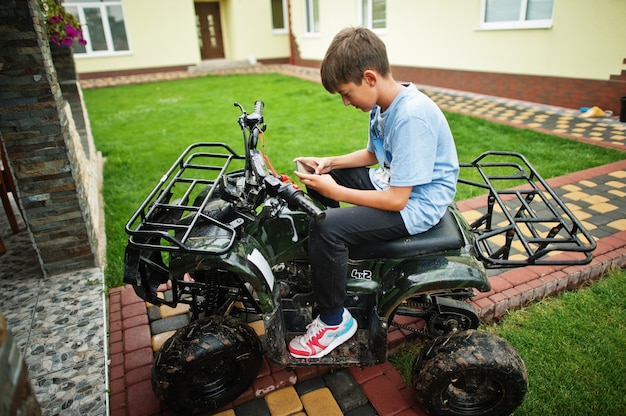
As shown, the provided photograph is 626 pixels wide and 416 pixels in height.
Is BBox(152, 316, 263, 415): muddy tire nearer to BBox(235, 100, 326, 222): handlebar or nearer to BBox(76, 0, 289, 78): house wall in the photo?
BBox(235, 100, 326, 222): handlebar

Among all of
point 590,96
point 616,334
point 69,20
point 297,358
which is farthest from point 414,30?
point 297,358

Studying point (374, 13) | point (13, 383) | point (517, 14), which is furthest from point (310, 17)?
point (13, 383)

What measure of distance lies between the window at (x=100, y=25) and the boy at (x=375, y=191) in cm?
1735

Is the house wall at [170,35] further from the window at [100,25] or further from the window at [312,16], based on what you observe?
the window at [312,16]

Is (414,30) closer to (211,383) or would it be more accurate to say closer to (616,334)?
(616,334)

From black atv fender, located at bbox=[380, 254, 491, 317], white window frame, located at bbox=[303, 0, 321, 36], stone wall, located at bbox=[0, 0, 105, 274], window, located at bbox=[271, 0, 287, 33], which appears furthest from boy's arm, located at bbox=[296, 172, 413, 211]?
window, located at bbox=[271, 0, 287, 33]

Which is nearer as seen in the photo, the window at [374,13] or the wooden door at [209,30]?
the window at [374,13]

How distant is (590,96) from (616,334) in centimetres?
668

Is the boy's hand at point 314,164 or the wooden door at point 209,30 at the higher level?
the wooden door at point 209,30

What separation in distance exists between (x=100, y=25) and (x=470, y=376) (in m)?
18.6

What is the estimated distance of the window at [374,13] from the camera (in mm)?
12905

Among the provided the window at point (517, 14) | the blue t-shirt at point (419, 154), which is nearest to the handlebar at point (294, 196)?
the blue t-shirt at point (419, 154)

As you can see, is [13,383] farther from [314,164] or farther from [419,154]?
[314,164]

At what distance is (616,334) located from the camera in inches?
111
